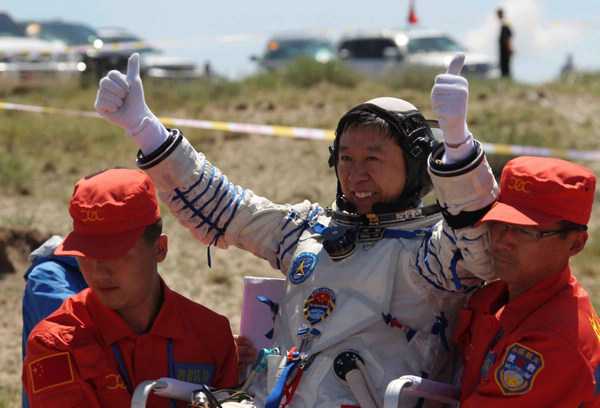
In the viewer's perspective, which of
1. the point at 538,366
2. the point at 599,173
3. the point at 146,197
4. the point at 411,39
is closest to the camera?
the point at 538,366

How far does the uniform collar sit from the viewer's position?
10.6ft

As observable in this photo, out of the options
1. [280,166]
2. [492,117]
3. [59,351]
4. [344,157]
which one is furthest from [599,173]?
[59,351]

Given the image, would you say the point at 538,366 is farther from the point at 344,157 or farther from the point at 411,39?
the point at 411,39

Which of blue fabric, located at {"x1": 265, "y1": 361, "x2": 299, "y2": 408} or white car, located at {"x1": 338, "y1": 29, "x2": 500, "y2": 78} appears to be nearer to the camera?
blue fabric, located at {"x1": 265, "y1": 361, "x2": 299, "y2": 408}

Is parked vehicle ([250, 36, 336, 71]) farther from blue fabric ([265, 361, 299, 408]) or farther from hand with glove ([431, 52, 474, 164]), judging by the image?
hand with glove ([431, 52, 474, 164])

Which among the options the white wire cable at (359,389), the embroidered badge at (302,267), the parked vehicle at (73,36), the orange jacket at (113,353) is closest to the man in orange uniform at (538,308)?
the white wire cable at (359,389)

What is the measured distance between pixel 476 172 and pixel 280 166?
6.98 meters

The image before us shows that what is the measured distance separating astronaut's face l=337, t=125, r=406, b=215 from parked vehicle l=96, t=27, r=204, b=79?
43.5ft

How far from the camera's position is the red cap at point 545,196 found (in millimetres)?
2770

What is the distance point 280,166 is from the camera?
972 cm

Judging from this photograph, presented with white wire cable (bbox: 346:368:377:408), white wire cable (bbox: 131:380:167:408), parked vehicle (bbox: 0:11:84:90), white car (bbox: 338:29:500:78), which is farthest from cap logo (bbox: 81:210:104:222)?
white car (bbox: 338:29:500:78)

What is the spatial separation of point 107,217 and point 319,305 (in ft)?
2.60

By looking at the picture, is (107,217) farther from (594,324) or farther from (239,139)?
(239,139)

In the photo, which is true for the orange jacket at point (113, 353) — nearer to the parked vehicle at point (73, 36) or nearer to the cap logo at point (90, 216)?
the cap logo at point (90, 216)
